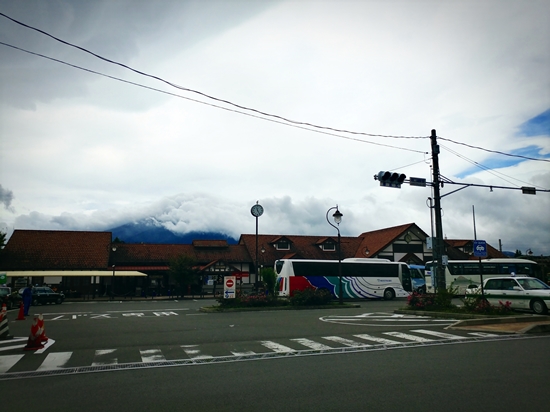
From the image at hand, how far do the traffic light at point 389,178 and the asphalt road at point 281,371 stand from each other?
710 centimetres

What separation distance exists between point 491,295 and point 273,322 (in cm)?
1086

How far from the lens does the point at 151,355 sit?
34.2ft

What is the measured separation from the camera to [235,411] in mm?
5930

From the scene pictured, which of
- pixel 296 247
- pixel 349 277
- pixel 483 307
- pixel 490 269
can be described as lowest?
pixel 483 307

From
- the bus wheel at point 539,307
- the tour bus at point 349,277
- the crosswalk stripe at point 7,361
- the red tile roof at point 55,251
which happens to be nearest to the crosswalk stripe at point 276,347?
the crosswalk stripe at point 7,361

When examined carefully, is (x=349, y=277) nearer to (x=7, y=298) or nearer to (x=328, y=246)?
(x=328, y=246)

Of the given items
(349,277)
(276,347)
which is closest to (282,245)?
(349,277)

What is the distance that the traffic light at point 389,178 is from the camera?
19.5 meters

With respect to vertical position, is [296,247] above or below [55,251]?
above

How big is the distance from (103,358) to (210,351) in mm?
2486

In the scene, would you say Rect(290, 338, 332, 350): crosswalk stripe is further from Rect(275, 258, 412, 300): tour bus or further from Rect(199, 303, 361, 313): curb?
Rect(275, 258, 412, 300): tour bus

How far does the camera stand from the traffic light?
19453 mm

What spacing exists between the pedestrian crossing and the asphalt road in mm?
27

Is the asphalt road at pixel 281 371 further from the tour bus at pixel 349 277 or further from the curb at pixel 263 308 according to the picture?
the tour bus at pixel 349 277
